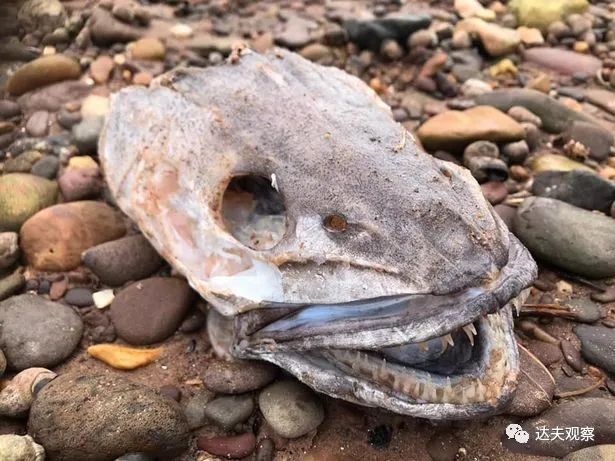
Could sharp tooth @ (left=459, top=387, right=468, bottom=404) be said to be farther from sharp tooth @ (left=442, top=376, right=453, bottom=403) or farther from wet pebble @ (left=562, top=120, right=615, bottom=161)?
wet pebble @ (left=562, top=120, right=615, bottom=161)

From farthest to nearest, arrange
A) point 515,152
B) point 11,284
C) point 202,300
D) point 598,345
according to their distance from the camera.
Result: point 515,152 < point 11,284 < point 202,300 < point 598,345

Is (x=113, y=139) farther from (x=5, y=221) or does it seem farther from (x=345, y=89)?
(x=345, y=89)

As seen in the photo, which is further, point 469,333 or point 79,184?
point 79,184

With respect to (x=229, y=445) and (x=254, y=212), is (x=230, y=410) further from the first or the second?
(x=254, y=212)

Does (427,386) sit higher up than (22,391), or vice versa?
(427,386)

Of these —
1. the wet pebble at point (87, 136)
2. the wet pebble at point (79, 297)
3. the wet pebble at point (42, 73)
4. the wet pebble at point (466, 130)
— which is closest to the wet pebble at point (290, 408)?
the wet pebble at point (79, 297)

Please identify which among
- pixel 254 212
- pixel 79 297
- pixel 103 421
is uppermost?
pixel 254 212

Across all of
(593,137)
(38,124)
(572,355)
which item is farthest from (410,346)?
(38,124)

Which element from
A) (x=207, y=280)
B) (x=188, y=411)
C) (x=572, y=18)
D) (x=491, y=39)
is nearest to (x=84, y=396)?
(x=188, y=411)
